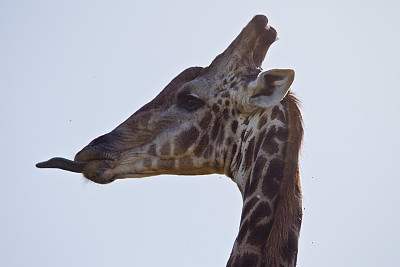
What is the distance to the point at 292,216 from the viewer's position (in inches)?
212

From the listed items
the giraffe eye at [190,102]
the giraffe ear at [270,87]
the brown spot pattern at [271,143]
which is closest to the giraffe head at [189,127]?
the giraffe eye at [190,102]

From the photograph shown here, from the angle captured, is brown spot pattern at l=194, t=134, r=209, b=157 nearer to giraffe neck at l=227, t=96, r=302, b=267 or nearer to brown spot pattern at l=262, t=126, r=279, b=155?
giraffe neck at l=227, t=96, r=302, b=267

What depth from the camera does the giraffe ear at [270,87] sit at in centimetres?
579

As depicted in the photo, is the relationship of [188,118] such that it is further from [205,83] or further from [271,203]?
[271,203]

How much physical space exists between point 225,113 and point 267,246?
1.83 meters

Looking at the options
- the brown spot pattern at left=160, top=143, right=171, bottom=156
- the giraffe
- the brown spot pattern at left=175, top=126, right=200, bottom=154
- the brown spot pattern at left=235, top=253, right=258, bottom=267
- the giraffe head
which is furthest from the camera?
the brown spot pattern at left=160, top=143, right=171, bottom=156

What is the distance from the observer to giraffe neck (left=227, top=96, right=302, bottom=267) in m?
5.21

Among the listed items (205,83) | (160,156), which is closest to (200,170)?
(160,156)

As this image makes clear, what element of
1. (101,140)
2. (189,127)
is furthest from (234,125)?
(101,140)

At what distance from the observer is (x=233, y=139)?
652cm

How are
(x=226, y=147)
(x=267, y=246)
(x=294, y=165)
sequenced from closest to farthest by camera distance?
(x=267, y=246) < (x=294, y=165) < (x=226, y=147)

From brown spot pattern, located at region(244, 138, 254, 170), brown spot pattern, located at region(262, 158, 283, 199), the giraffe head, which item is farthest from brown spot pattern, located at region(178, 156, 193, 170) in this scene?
brown spot pattern, located at region(262, 158, 283, 199)

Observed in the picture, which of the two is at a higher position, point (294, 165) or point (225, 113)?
point (225, 113)

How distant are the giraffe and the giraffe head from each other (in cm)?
1
